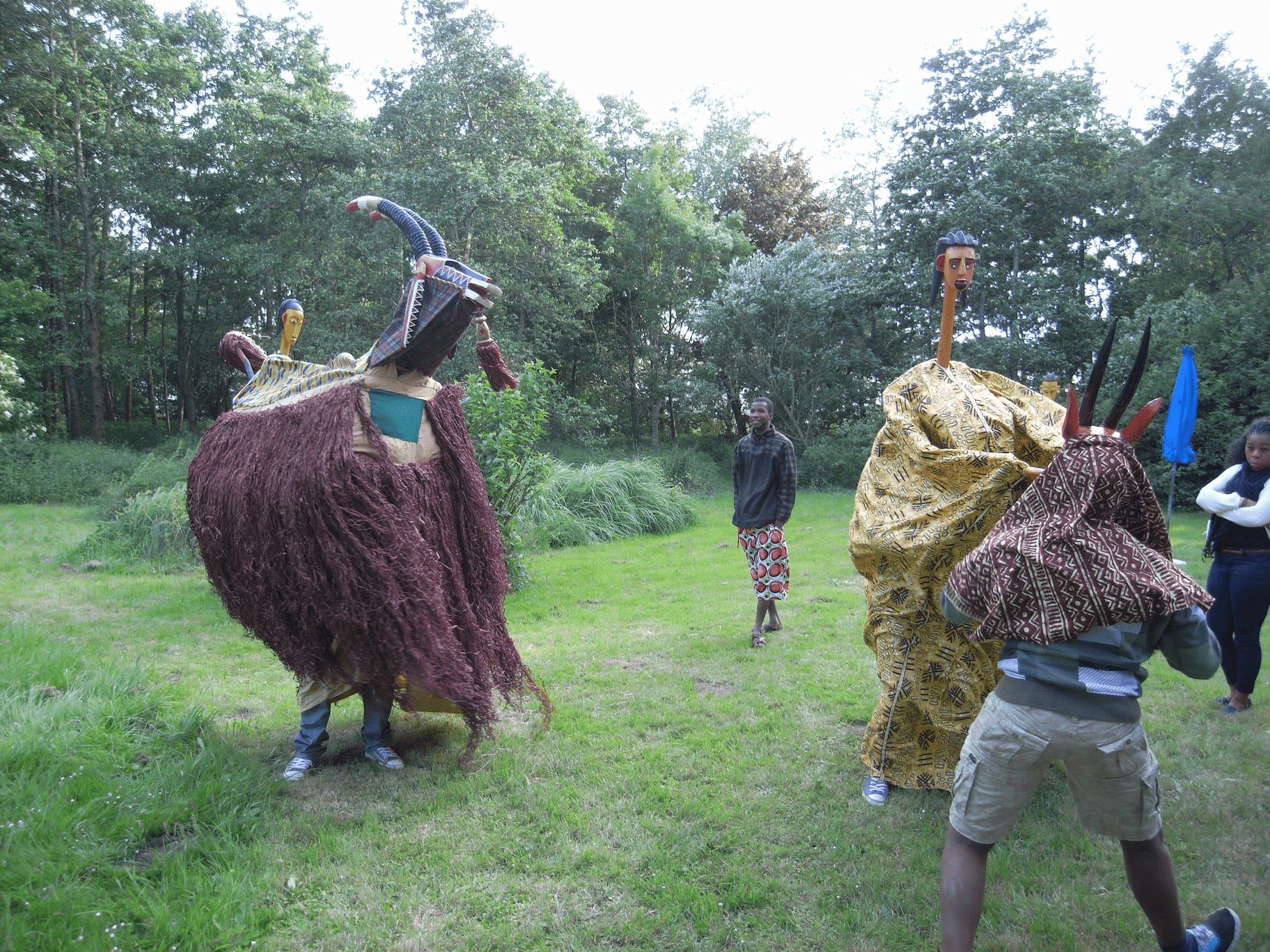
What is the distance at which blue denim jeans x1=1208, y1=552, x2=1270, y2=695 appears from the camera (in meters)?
4.17

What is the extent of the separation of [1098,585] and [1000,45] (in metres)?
18.1

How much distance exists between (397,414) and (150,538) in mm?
6962

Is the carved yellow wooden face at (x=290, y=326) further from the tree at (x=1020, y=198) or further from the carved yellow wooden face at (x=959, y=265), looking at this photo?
the tree at (x=1020, y=198)

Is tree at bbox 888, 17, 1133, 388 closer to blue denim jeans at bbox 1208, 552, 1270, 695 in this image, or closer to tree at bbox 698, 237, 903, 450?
tree at bbox 698, 237, 903, 450

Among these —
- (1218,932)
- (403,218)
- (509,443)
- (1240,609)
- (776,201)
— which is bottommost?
(1218,932)

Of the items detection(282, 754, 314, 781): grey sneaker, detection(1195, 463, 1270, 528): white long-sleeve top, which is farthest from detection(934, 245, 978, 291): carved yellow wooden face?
detection(282, 754, 314, 781): grey sneaker

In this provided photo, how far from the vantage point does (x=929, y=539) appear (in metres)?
3.05

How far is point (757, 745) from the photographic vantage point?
3.91 metres

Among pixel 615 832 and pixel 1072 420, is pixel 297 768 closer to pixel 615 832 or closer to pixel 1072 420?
pixel 615 832

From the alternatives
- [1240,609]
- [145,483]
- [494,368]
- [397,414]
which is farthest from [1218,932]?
[145,483]

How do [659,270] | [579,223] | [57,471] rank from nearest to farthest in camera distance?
[57,471] → [579,223] → [659,270]

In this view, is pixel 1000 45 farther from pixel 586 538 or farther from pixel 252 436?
pixel 252 436

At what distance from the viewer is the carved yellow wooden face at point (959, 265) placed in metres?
3.51

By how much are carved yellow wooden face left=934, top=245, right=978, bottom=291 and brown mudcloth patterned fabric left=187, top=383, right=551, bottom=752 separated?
2476 millimetres
